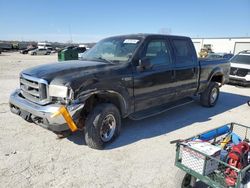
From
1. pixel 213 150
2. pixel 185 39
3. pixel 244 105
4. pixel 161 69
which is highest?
pixel 185 39

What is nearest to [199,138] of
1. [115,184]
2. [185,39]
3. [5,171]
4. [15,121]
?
[115,184]

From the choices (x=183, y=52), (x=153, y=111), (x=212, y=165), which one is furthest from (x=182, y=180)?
(x=183, y=52)

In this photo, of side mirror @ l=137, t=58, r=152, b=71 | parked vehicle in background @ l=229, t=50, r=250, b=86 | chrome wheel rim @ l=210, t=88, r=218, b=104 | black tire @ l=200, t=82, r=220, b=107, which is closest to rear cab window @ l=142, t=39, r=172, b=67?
side mirror @ l=137, t=58, r=152, b=71

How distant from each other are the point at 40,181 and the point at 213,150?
226cm

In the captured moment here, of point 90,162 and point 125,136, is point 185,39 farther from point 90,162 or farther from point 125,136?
point 90,162

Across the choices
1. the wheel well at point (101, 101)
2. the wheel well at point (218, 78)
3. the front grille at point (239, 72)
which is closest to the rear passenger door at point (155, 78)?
the wheel well at point (101, 101)

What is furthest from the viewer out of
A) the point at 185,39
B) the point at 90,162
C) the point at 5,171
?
the point at 185,39

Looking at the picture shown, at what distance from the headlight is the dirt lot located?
1027mm

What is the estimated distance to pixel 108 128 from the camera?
4320 mm

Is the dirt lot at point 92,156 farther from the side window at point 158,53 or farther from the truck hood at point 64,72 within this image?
the side window at point 158,53

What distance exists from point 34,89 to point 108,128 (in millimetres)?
1458

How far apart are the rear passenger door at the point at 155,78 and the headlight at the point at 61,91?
1.42m

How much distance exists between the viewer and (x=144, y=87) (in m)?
4.74

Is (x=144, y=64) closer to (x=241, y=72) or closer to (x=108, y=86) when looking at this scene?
(x=108, y=86)
